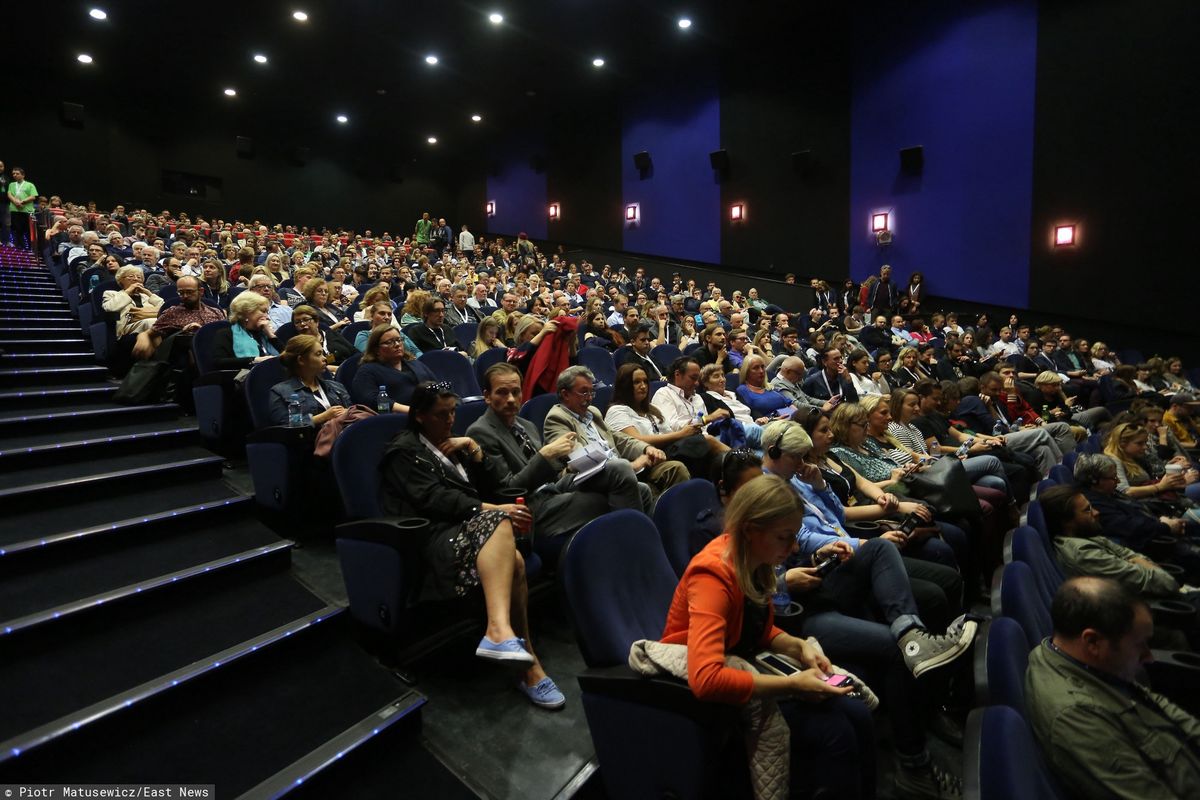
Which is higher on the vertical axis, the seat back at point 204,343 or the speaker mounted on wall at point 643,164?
the speaker mounted on wall at point 643,164

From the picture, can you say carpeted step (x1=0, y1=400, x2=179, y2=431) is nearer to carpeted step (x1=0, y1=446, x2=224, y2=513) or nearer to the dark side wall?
carpeted step (x1=0, y1=446, x2=224, y2=513)

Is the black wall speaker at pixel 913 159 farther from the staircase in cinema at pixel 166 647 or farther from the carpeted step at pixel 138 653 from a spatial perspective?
the carpeted step at pixel 138 653

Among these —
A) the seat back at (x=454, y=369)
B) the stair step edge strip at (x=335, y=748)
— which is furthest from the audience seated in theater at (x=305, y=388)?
the stair step edge strip at (x=335, y=748)

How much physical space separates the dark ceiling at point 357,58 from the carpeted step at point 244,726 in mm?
9090

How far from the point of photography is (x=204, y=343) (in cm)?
310

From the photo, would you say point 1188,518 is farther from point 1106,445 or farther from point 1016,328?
point 1016,328

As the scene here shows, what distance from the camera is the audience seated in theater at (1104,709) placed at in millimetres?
1157

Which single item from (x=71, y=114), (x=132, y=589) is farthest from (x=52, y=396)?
(x=71, y=114)

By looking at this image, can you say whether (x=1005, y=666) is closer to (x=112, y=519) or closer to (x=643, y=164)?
(x=112, y=519)

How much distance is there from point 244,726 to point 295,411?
125cm

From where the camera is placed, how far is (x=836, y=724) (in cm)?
127

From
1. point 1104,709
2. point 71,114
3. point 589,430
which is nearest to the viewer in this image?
point 1104,709

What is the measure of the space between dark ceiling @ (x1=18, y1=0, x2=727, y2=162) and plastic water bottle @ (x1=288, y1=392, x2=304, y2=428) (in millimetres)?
8023

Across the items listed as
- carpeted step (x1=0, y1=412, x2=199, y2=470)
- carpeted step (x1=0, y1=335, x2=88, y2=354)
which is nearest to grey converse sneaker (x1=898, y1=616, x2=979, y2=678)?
carpeted step (x1=0, y1=412, x2=199, y2=470)
